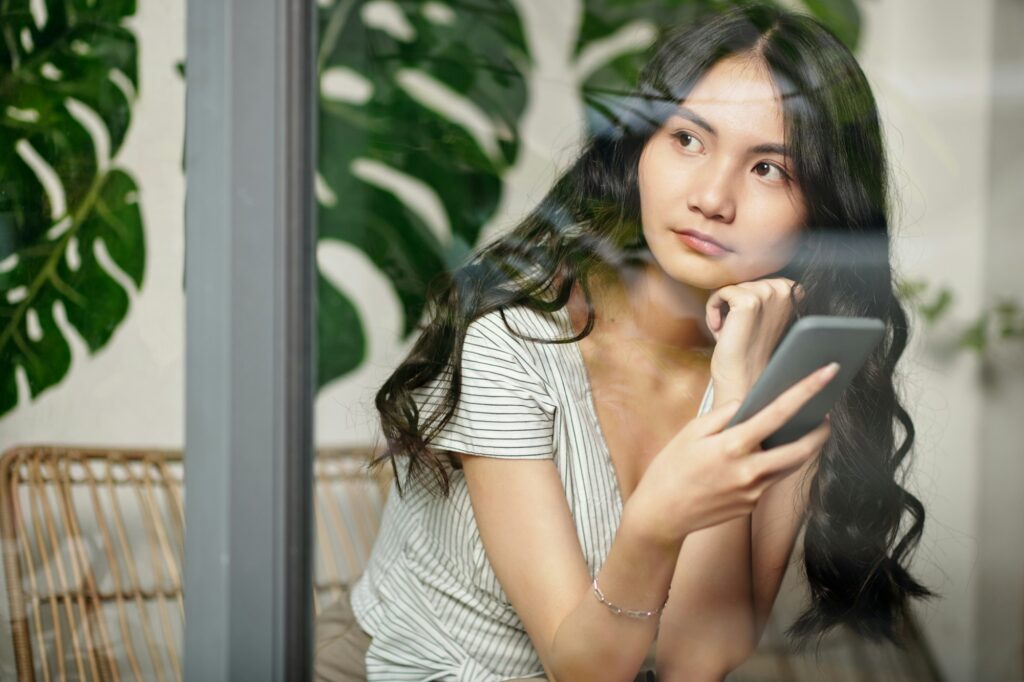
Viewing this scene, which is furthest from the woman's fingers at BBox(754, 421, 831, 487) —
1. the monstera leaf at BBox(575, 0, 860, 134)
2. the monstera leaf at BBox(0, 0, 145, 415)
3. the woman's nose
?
the monstera leaf at BBox(0, 0, 145, 415)

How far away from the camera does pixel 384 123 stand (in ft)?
3.37

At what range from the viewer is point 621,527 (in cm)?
82

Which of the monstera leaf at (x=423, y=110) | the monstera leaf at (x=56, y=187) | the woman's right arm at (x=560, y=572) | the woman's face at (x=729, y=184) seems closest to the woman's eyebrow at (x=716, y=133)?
the woman's face at (x=729, y=184)

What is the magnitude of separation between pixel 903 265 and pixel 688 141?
0.27 m

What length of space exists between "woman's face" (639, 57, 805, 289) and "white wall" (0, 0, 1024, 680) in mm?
153

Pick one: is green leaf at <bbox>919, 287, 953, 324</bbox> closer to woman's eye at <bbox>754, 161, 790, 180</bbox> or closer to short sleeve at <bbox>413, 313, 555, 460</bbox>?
woman's eye at <bbox>754, 161, 790, 180</bbox>

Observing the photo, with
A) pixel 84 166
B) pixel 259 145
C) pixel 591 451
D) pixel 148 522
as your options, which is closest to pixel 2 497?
pixel 148 522

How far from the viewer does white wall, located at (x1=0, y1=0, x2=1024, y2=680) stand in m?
0.94

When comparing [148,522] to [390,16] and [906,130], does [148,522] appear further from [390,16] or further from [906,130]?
[906,130]

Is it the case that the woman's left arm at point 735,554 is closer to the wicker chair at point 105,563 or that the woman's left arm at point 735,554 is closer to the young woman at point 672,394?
the young woman at point 672,394

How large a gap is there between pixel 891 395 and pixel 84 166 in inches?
35.0

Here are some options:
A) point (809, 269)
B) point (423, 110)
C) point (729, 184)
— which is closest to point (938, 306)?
point (809, 269)

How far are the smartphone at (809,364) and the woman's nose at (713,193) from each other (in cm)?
12

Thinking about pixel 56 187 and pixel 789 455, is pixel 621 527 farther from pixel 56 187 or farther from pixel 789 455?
pixel 56 187
